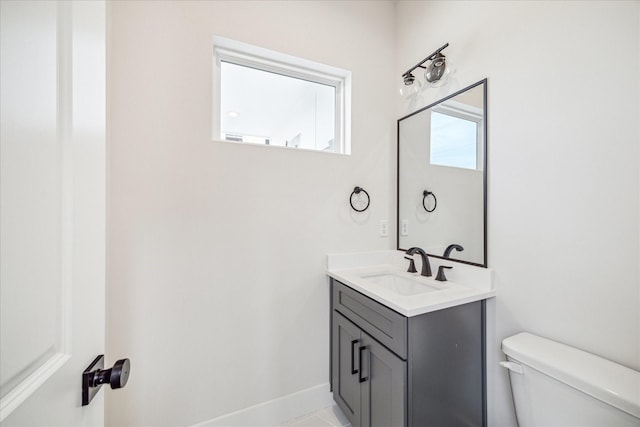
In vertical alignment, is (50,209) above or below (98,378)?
above

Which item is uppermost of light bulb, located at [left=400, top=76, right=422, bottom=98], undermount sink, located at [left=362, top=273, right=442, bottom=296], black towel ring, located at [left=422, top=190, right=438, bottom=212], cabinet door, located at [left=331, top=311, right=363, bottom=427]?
light bulb, located at [left=400, top=76, right=422, bottom=98]

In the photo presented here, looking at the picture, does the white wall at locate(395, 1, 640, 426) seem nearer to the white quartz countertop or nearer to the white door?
the white quartz countertop

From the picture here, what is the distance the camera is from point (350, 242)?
1.77 m

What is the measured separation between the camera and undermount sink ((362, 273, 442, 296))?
151 centimetres

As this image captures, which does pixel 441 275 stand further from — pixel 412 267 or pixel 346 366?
pixel 346 366

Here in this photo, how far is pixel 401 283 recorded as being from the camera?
165cm

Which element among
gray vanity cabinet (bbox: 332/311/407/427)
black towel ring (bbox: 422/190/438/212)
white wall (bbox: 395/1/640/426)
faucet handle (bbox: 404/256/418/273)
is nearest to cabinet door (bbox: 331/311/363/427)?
gray vanity cabinet (bbox: 332/311/407/427)

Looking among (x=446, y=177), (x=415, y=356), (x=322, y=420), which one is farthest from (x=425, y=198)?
(x=322, y=420)

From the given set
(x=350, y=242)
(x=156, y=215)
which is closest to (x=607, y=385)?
(x=350, y=242)

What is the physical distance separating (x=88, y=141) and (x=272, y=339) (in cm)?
138

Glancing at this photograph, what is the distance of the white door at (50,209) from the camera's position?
343 millimetres

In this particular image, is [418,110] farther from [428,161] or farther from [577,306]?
[577,306]

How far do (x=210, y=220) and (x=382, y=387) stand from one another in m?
1.20

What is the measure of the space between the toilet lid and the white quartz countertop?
25cm
